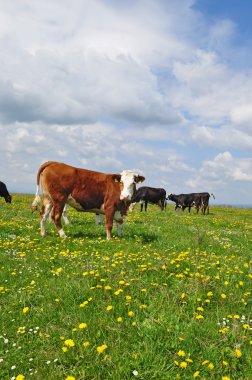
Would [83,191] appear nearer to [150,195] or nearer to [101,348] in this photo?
[101,348]

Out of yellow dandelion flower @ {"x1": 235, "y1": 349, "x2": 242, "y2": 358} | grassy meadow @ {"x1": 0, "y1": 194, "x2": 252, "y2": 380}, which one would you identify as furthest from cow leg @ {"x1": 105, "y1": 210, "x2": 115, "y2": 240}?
yellow dandelion flower @ {"x1": 235, "y1": 349, "x2": 242, "y2": 358}

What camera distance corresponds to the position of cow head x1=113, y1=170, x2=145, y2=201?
12758 millimetres

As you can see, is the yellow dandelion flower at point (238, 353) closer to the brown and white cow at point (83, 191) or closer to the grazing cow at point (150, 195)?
the brown and white cow at point (83, 191)

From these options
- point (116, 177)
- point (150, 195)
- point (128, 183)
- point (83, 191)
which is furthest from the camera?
point (150, 195)

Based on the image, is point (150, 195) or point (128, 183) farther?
point (150, 195)

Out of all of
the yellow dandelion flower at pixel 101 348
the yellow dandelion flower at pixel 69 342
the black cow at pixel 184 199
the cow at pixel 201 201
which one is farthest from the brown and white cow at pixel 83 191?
the black cow at pixel 184 199

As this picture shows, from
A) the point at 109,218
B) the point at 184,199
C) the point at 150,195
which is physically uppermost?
the point at 184,199

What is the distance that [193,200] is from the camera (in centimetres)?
4466

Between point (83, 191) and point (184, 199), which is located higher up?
point (184, 199)

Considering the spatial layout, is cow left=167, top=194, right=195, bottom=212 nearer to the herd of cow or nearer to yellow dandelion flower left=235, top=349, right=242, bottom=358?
the herd of cow

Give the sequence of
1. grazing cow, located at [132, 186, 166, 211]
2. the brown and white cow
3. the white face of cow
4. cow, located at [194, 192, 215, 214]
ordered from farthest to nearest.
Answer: cow, located at [194, 192, 215, 214] < grazing cow, located at [132, 186, 166, 211] < the white face of cow < the brown and white cow

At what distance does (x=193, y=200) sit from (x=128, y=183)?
1307 inches

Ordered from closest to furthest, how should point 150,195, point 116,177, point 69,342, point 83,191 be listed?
1. point 69,342
2. point 83,191
3. point 116,177
4. point 150,195

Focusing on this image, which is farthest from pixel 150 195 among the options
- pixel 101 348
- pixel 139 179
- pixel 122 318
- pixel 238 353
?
pixel 101 348
